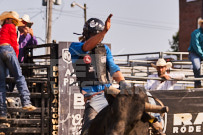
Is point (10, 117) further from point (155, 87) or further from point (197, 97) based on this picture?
point (197, 97)

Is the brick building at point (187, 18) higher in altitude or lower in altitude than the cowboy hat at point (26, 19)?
higher

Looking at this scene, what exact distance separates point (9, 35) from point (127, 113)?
3.98 metres

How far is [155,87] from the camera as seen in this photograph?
9148mm

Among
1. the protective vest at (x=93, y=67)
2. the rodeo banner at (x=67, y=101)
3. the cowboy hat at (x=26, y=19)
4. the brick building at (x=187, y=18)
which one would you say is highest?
the brick building at (x=187, y=18)

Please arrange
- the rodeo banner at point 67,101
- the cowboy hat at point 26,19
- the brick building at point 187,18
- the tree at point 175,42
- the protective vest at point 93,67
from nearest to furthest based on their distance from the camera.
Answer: the protective vest at point 93,67, the rodeo banner at point 67,101, the cowboy hat at point 26,19, the brick building at point 187,18, the tree at point 175,42

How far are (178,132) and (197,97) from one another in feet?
2.98

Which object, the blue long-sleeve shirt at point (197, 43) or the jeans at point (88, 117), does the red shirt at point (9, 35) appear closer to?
the jeans at point (88, 117)

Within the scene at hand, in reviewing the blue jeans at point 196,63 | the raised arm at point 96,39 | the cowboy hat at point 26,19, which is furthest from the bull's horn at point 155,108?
the blue jeans at point 196,63

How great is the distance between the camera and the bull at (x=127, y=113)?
4340mm

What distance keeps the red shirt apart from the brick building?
33680 mm

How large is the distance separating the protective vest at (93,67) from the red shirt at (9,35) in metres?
2.88

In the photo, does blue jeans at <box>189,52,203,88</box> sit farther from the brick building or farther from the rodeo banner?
the brick building

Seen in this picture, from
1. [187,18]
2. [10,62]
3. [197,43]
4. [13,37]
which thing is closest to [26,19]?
[13,37]

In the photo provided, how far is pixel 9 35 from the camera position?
7.56m
